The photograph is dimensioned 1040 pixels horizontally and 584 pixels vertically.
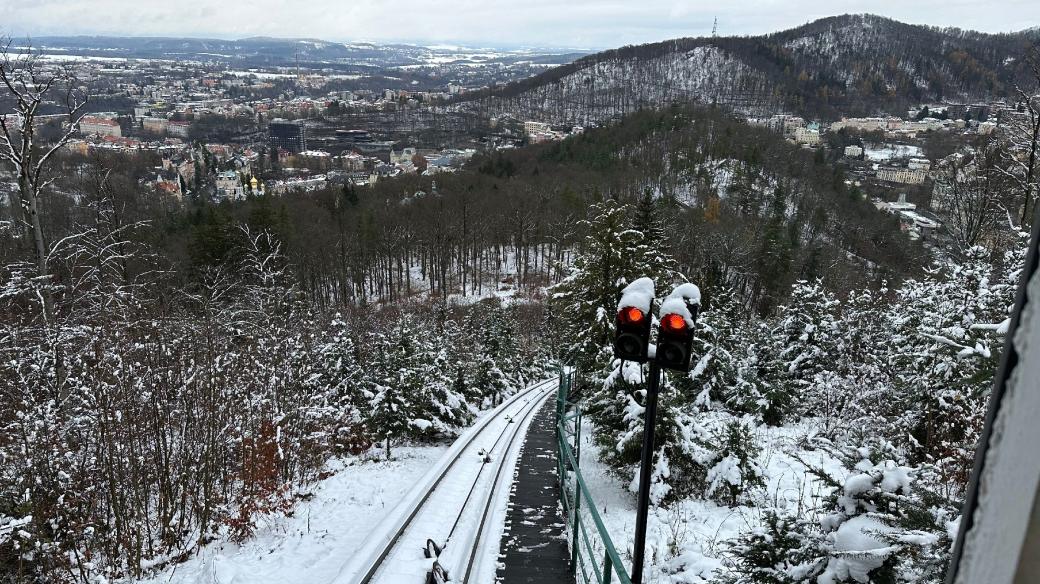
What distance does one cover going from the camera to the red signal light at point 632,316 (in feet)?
14.6

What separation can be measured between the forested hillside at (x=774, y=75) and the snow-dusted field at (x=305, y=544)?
484ft

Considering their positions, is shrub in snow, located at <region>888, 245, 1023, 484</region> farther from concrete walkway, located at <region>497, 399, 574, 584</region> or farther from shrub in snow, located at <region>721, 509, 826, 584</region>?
concrete walkway, located at <region>497, 399, 574, 584</region>

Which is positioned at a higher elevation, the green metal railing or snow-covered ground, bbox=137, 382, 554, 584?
the green metal railing

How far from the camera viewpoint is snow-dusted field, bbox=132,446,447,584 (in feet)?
20.7

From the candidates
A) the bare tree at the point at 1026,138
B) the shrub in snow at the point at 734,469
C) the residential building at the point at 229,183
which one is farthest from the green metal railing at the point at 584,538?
the residential building at the point at 229,183

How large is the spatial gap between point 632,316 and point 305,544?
18.9 feet

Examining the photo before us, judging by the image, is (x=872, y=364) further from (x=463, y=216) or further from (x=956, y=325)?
(x=463, y=216)

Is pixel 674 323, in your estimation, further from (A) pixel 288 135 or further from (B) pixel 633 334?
(A) pixel 288 135

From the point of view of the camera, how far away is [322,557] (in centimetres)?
692

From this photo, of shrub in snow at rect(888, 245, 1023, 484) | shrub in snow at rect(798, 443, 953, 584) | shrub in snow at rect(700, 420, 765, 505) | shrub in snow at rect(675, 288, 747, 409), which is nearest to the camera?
shrub in snow at rect(798, 443, 953, 584)

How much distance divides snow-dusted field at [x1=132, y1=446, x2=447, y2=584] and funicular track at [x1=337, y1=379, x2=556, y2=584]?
40cm

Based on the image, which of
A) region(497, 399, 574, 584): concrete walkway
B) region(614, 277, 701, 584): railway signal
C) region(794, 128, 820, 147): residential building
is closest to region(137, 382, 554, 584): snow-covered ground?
region(497, 399, 574, 584): concrete walkway

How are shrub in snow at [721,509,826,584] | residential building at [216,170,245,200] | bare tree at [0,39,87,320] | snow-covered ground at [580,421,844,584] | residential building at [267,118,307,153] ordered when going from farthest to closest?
residential building at [267,118,307,153], residential building at [216,170,245,200], bare tree at [0,39,87,320], snow-covered ground at [580,421,844,584], shrub in snow at [721,509,826,584]

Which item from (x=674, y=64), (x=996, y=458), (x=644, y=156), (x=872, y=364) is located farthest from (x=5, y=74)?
(x=674, y=64)
